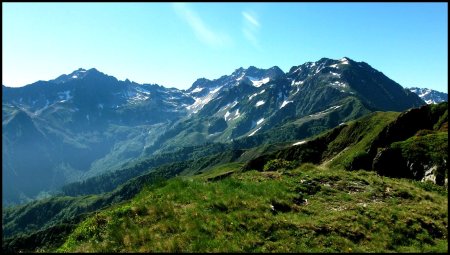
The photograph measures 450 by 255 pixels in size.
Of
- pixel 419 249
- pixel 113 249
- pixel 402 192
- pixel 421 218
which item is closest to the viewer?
pixel 113 249

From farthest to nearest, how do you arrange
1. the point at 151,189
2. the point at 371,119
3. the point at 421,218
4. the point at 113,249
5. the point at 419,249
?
the point at 371,119 < the point at 151,189 < the point at 421,218 < the point at 419,249 < the point at 113,249

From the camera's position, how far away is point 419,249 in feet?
60.1

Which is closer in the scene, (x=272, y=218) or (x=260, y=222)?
(x=260, y=222)

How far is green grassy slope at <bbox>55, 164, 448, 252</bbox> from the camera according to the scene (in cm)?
1752

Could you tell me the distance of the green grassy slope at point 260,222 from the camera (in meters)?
17.5

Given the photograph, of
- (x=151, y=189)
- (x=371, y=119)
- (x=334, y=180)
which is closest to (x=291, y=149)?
(x=371, y=119)

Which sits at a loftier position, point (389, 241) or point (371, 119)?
point (371, 119)

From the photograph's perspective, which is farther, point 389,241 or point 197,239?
point 389,241

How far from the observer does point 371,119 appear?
409 ft

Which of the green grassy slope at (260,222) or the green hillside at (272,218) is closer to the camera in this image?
the green grassy slope at (260,222)

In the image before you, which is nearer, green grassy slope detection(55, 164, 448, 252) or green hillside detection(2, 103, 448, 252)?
green grassy slope detection(55, 164, 448, 252)

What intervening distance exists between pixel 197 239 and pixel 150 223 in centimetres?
310

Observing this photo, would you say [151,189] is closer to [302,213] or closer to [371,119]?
[302,213]

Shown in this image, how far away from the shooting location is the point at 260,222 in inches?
770
